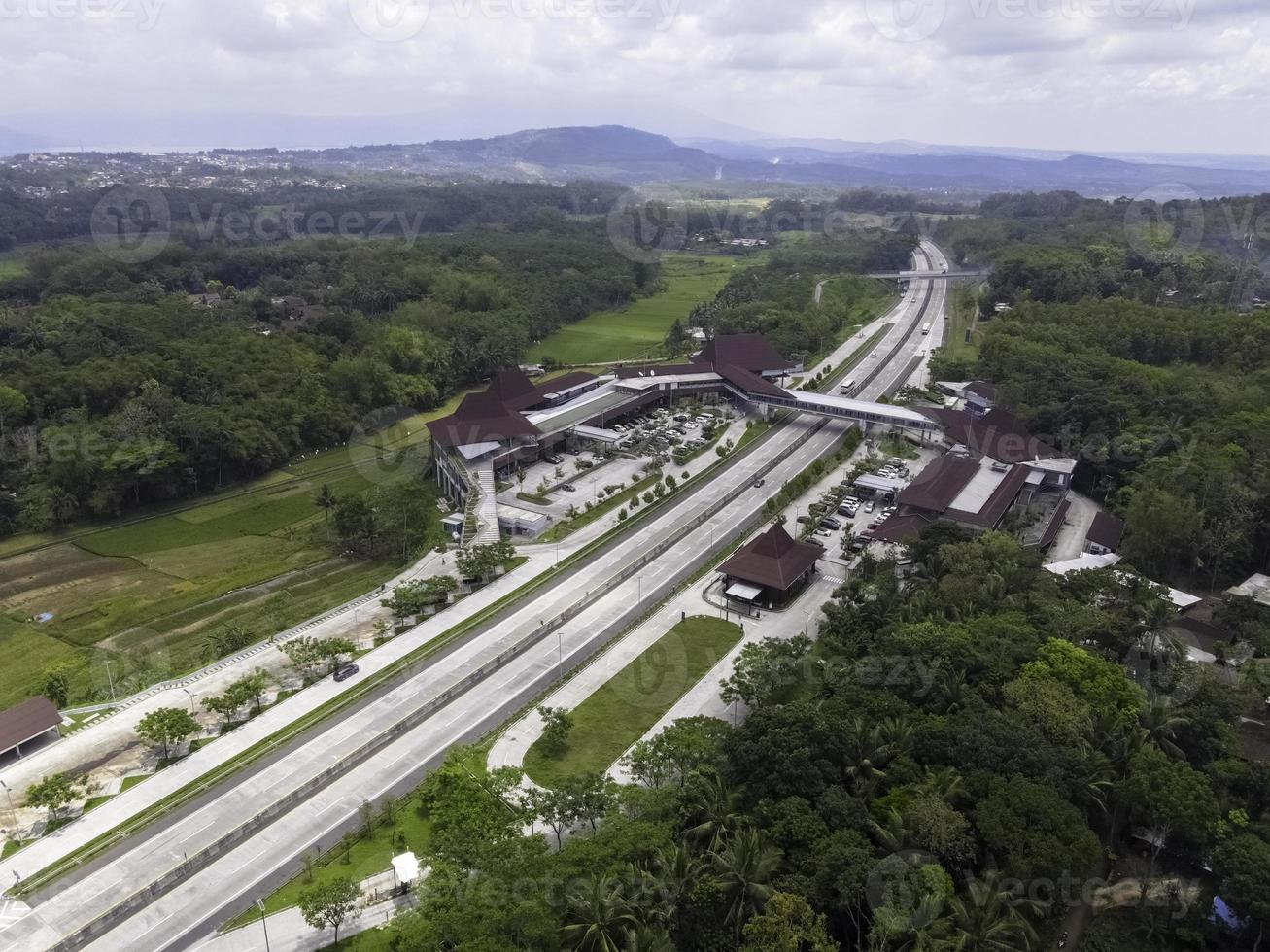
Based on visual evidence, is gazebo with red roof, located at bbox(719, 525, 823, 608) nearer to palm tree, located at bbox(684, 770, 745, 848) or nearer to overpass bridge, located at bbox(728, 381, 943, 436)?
palm tree, located at bbox(684, 770, 745, 848)

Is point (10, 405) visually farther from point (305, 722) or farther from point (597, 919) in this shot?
point (597, 919)

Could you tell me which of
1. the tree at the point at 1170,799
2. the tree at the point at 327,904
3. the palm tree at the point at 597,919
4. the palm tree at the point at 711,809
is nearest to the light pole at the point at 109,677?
the tree at the point at 327,904

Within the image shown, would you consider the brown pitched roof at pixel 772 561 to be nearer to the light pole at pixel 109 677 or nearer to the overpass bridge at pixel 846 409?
the overpass bridge at pixel 846 409

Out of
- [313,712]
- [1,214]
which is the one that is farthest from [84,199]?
[313,712]

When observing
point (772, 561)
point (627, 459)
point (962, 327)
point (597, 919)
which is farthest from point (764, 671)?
point (962, 327)

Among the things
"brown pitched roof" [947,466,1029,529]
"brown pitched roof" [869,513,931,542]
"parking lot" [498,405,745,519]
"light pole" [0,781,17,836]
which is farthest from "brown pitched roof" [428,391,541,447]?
"light pole" [0,781,17,836]
